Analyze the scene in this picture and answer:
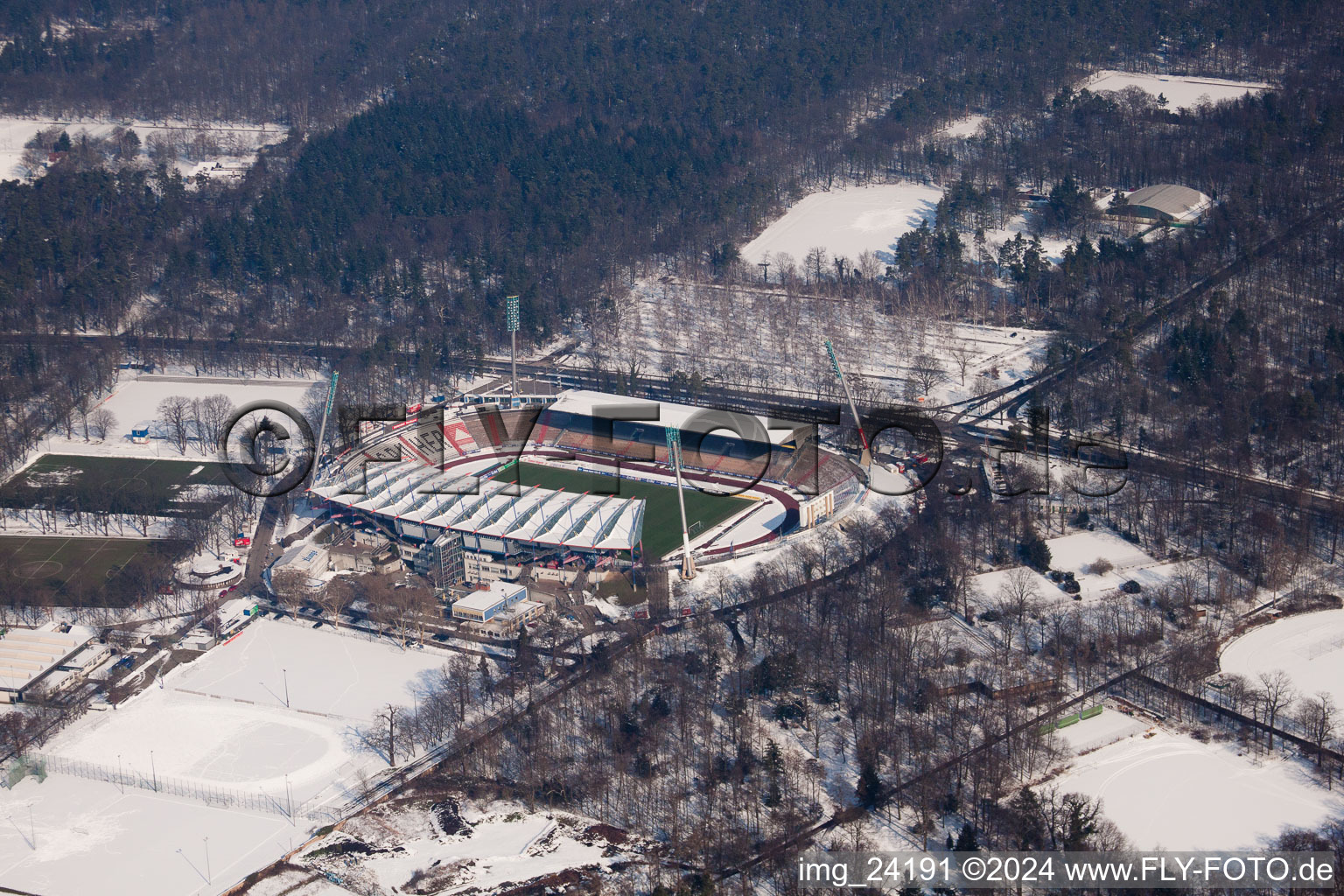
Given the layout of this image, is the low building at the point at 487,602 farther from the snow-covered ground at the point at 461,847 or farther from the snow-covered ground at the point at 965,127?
the snow-covered ground at the point at 965,127

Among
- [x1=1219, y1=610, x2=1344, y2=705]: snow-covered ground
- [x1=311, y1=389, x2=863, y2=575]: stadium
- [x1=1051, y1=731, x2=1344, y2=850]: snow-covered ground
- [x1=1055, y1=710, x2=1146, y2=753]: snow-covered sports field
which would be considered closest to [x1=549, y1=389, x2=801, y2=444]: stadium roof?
[x1=311, y1=389, x2=863, y2=575]: stadium

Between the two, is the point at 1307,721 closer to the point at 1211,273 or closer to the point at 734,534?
the point at 734,534

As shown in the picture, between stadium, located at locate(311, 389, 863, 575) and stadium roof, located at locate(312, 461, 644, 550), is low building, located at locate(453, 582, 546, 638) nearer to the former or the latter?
stadium, located at locate(311, 389, 863, 575)

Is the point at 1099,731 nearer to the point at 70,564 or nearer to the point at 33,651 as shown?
the point at 33,651

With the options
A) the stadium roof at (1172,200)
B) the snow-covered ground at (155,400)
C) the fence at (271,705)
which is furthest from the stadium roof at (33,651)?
the stadium roof at (1172,200)

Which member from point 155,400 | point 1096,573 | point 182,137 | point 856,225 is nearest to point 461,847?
point 1096,573
